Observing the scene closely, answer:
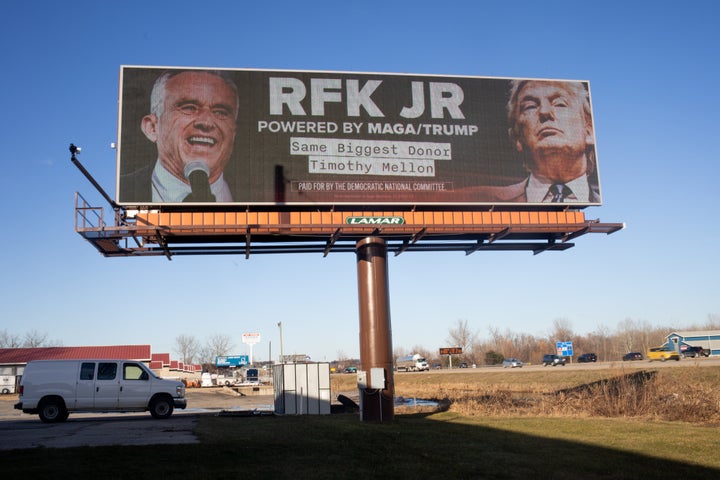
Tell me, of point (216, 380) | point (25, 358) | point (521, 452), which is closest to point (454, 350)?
point (216, 380)

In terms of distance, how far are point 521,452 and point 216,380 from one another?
65.8 meters

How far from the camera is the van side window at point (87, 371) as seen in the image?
2255cm

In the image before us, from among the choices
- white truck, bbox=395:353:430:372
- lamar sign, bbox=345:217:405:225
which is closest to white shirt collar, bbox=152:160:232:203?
lamar sign, bbox=345:217:405:225

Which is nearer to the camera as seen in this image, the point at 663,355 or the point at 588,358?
the point at 663,355

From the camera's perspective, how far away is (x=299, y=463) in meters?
12.0

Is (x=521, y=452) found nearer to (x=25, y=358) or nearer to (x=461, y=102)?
(x=461, y=102)

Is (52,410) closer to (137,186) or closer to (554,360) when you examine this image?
(137,186)

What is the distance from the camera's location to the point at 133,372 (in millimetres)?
23125

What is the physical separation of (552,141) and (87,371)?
18994 mm

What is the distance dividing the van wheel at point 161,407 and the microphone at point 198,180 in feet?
23.4

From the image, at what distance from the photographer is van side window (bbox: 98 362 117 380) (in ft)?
74.7

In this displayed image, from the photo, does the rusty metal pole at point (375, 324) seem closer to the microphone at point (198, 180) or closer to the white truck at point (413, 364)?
the microphone at point (198, 180)

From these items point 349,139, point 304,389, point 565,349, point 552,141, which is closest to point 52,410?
point 304,389

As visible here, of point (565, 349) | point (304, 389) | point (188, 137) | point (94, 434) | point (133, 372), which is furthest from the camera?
point (565, 349)
